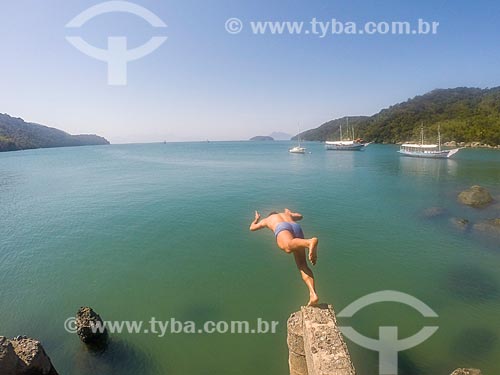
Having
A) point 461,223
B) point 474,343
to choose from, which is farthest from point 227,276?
point 461,223

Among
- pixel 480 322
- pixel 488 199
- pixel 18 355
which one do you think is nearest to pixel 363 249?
pixel 480 322

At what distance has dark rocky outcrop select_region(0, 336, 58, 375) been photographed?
299 inches

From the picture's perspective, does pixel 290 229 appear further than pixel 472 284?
No

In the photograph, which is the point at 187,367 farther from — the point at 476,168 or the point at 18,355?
A: the point at 476,168

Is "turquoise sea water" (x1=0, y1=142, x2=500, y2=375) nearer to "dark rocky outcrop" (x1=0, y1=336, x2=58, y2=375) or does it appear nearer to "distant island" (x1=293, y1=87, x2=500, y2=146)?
"dark rocky outcrop" (x1=0, y1=336, x2=58, y2=375)

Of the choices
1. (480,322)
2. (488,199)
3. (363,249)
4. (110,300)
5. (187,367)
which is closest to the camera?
(187,367)

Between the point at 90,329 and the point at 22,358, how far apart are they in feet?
8.57

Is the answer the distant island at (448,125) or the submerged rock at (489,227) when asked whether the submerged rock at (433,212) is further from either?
the distant island at (448,125)

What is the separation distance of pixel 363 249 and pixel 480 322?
25.9 feet

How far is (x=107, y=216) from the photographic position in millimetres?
27750

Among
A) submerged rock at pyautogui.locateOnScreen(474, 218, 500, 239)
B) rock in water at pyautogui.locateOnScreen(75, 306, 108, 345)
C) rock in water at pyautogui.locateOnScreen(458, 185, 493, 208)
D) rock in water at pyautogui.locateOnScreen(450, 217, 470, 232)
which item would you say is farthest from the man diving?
rock in water at pyautogui.locateOnScreen(458, 185, 493, 208)

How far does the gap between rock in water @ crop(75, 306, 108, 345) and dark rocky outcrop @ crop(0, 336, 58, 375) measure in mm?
1717

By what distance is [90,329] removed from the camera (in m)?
10.8

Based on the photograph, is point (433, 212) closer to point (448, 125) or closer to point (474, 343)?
point (474, 343)
